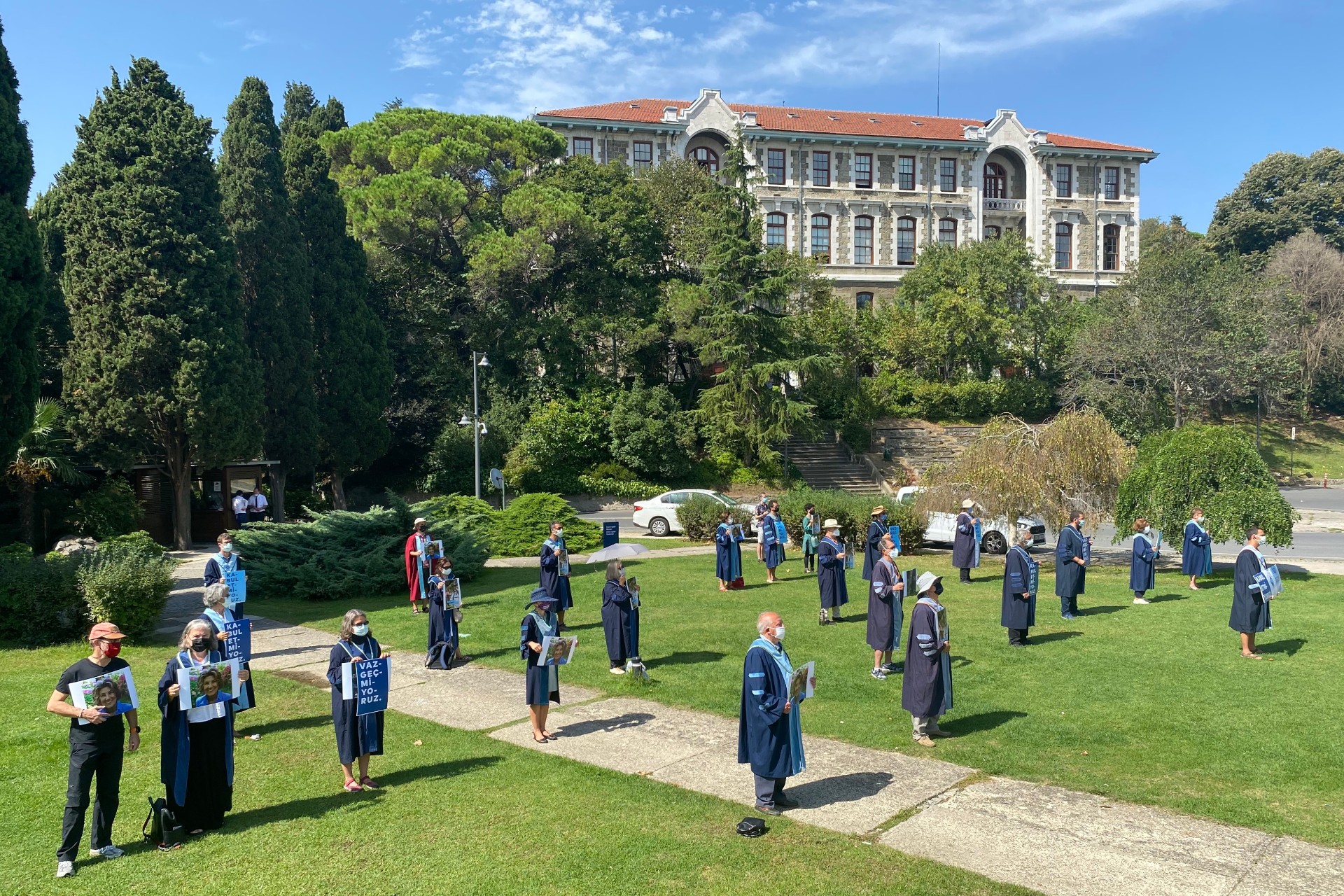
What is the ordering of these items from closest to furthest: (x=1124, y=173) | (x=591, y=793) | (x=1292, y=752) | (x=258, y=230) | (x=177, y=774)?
(x=177, y=774) < (x=591, y=793) < (x=1292, y=752) < (x=258, y=230) < (x=1124, y=173)

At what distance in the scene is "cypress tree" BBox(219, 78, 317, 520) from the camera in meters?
30.6

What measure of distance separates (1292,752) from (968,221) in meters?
58.4

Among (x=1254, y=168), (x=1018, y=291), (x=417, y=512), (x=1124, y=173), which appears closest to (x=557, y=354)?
(x=417, y=512)

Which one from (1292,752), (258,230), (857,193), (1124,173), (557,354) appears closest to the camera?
(1292,752)

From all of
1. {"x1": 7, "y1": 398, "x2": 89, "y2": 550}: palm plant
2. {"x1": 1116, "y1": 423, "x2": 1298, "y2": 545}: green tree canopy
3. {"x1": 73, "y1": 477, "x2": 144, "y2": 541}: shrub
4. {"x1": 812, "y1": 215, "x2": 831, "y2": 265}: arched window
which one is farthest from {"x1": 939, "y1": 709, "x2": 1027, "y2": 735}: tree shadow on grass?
{"x1": 812, "y1": 215, "x2": 831, "y2": 265}: arched window

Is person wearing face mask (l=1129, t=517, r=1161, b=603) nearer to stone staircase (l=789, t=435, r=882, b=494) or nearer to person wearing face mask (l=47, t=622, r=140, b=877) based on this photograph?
person wearing face mask (l=47, t=622, r=140, b=877)

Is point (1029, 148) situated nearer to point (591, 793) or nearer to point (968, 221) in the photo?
point (968, 221)

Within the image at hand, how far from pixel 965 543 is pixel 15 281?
18.7 m

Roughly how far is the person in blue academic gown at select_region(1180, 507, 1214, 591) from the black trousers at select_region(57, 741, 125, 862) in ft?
61.6

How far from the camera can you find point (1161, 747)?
902 centimetres

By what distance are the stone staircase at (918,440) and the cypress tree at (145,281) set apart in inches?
1238

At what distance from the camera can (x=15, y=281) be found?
52.7 ft

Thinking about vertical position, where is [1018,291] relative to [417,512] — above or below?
above

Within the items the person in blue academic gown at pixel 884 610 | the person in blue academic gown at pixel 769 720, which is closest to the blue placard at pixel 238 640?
the person in blue academic gown at pixel 769 720
